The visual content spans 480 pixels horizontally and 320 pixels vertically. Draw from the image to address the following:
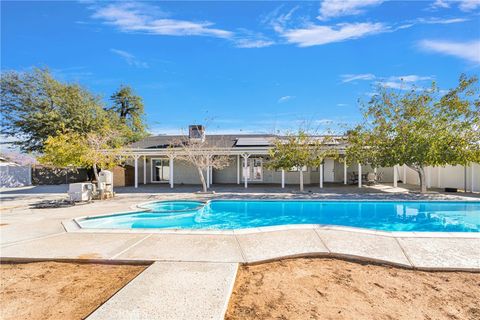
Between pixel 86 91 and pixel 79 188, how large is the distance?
52.5 feet

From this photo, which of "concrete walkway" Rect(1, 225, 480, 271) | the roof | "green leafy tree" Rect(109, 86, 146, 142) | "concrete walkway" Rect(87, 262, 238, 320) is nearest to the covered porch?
the roof

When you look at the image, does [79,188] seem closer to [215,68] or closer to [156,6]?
[156,6]

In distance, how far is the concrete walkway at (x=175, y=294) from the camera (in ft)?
10.1

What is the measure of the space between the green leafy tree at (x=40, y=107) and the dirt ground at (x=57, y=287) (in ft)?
67.6

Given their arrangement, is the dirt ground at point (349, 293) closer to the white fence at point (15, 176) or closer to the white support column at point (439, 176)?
the white support column at point (439, 176)

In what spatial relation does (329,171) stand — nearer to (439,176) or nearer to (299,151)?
(439,176)

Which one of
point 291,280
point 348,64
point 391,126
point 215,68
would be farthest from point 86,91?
point 291,280

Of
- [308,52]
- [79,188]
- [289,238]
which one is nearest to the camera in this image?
[289,238]

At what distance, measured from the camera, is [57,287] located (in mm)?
4047

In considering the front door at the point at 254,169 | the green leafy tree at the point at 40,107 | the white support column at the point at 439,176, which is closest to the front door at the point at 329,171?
the front door at the point at 254,169

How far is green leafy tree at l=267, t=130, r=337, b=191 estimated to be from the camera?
50.5 ft

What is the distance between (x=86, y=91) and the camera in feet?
81.6

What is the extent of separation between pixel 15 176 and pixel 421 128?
2832 cm

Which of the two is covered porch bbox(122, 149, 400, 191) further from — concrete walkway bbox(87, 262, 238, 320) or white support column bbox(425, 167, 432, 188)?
concrete walkway bbox(87, 262, 238, 320)
